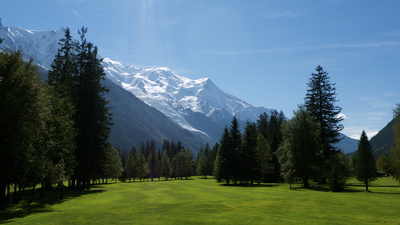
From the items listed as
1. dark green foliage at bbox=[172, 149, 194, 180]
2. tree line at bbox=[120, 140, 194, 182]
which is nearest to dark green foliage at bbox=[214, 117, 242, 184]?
tree line at bbox=[120, 140, 194, 182]

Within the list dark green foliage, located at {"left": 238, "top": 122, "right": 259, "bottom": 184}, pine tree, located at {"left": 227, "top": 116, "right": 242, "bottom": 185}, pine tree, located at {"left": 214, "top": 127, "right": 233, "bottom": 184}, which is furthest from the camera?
pine tree, located at {"left": 227, "top": 116, "right": 242, "bottom": 185}

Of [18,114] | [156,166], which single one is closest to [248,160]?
[18,114]

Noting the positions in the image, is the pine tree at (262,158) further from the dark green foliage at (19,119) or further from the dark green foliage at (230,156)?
the dark green foliage at (19,119)

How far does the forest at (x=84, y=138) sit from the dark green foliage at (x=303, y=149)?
0.64 feet

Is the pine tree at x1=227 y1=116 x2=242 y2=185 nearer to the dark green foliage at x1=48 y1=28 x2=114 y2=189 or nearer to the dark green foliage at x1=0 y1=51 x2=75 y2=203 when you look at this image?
the dark green foliage at x1=48 y1=28 x2=114 y2=189

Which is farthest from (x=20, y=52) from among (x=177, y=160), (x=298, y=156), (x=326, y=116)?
(x=177, y=160)

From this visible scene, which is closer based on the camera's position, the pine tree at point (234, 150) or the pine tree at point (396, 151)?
the pine tree at point (396, 151)

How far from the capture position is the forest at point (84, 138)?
2711 centimetres

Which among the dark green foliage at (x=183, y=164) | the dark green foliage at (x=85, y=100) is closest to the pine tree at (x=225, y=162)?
the dark green foliage at (x=85, y=100)

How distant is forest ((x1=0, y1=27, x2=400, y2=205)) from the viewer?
27109 millimetres

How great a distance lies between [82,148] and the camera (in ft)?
171

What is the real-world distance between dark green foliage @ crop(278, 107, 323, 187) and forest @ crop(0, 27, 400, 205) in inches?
7.7

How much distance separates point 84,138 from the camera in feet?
172

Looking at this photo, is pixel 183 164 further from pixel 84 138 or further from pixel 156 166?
pixel 84 138
